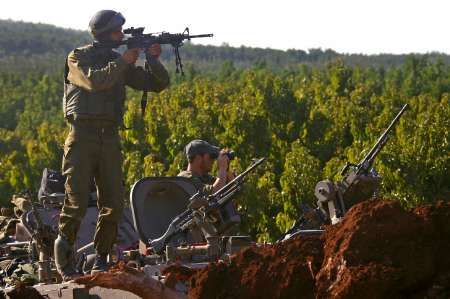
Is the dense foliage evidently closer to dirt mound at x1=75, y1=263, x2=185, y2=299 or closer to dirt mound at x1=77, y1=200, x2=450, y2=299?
dirt mound at x1=75, y1=263, x2=185, y2=299

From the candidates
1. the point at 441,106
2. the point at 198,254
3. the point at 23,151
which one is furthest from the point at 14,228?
the point at 23,151

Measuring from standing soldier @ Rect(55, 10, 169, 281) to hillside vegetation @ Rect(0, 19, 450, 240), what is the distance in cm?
1464

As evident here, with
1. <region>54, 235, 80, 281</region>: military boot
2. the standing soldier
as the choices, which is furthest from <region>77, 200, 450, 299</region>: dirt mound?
the standing soldier

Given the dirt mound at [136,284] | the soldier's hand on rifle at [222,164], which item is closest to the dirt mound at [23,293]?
the dirt mound at [136,284]

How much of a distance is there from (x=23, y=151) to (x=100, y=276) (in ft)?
120

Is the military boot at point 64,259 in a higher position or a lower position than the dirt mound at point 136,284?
lower

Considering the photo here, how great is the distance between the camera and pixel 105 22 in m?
12.2

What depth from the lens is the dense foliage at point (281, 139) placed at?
29.2m

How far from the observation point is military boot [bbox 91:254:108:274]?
458 inches

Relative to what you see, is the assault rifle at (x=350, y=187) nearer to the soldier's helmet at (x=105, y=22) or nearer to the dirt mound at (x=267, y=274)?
the soldier's helmet at (x=105, y=22)

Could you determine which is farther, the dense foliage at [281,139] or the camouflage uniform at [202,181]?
the dense foliage at [281,139]

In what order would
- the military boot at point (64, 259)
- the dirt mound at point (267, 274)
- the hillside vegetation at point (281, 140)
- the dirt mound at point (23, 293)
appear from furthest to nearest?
1. the hillside vegetation at point (281, 140)
2. the military boot at point (64, 259)
3. the dirt mound at point (23, 293)
4. the dirt mound at point (267, 274)

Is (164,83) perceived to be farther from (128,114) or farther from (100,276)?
(128,114)

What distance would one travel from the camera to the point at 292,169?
3023cm
